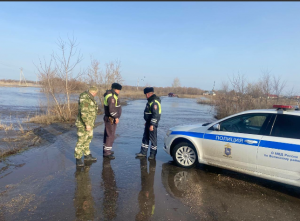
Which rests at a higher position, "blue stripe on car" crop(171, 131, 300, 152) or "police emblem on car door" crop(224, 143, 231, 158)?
"blue stripe on car" crop(171, 131, 300, 152)

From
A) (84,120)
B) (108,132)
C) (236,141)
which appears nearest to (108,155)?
(108,132)

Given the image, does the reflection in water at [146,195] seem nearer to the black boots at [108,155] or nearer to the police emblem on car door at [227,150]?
the black boots at [108,155]

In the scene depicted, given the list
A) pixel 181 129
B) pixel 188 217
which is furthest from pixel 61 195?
pixel 181 129

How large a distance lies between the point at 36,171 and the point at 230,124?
15.1 feet

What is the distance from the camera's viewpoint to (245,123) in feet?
16.1

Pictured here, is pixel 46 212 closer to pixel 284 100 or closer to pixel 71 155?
pixel 71 155

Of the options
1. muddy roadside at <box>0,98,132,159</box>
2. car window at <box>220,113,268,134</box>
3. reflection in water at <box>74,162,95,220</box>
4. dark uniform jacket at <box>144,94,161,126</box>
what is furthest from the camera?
muddy roadside at <box>0,98,132,159</box>

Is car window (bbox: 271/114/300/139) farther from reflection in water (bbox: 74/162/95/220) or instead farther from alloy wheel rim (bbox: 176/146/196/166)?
reflection in water (bbox: 74/162/95/220)

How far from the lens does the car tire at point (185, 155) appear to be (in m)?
5.42

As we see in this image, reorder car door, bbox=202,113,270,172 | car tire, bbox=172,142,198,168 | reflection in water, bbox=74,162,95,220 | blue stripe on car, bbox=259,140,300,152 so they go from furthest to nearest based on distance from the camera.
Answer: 1. car tire, bbox=172,142,198,168
2. car door, bbox=202,113,270,172
3. blue stripe on car, bbox=259,140,300,152
4. reflection in water, bbox=74,162,95,220

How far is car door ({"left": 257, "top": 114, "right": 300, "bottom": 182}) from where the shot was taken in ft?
12.9

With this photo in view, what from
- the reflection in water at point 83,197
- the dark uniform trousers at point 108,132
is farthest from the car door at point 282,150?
the dark uniform trousers at point 108,132

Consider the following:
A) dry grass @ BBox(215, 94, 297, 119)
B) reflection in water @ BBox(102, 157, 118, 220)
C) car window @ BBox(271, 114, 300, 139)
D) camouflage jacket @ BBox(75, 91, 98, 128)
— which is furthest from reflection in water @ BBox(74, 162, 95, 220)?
dry grass @ BBox(215, 94, 297, 119)

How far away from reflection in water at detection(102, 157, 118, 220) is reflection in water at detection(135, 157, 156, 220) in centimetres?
42
